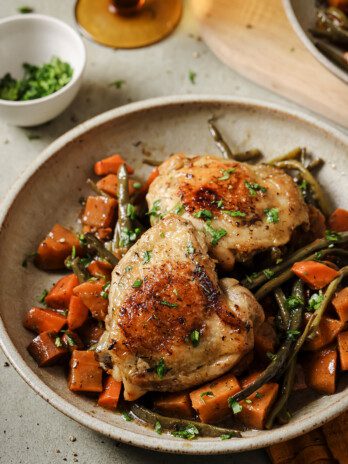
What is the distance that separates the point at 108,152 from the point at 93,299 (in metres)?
1.41


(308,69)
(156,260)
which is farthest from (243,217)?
(308,69)

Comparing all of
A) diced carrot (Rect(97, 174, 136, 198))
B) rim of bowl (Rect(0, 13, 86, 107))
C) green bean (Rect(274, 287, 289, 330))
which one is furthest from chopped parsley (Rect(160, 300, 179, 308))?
rim of bowl (Rect(0, 13, 86, 107))

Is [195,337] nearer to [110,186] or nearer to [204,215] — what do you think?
[204,215]

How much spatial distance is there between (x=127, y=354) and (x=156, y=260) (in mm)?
587

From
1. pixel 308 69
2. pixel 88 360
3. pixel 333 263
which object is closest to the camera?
pixel 88 360

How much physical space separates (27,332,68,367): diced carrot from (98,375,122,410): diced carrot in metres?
0.36

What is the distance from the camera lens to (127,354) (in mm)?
3756

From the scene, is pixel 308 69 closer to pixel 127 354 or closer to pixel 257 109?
pixel 257 109

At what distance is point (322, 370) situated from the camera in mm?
4047

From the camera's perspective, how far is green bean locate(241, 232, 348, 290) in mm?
4188

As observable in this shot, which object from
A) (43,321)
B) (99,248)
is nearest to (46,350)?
(43,321)

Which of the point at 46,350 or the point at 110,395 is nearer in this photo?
the point at 110,395

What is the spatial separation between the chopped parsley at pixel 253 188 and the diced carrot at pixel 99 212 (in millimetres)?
1043

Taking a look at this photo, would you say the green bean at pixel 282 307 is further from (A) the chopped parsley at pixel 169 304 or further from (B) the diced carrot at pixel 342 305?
(A) the chopped parsley at pixel 169 304
